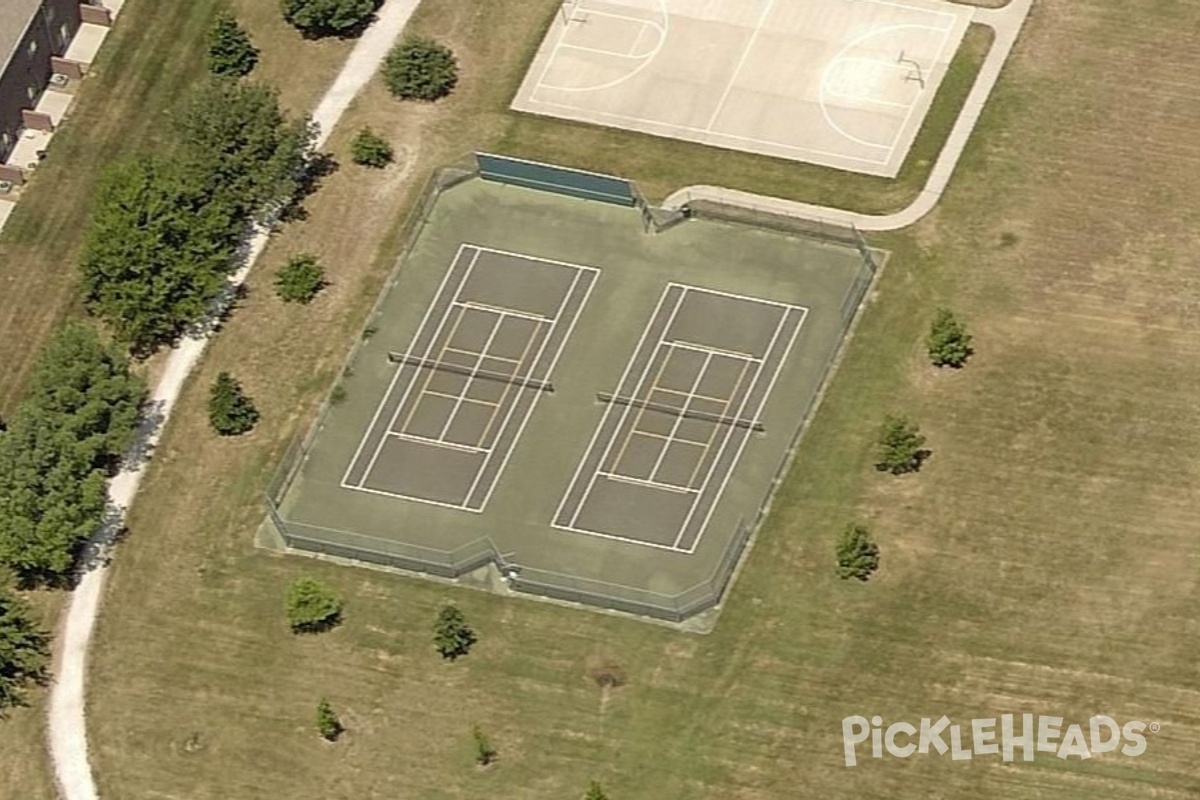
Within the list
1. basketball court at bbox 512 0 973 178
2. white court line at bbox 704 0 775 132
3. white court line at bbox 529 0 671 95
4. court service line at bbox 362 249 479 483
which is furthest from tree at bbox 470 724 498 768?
white court line at bbox 529 0 671 95

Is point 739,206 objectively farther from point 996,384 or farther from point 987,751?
point 987,751

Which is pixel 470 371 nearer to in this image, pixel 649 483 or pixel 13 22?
pixel 649 483

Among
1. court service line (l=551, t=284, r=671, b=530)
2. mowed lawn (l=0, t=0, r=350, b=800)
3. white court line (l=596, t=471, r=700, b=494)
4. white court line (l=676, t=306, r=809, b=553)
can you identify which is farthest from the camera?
mowed lawn (l=0, t=0, r=350, b=800)

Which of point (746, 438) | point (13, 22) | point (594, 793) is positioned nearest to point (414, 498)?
point (746, 438)

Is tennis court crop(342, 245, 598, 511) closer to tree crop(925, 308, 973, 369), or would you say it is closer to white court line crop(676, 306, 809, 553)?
white court line crop(676, 306, 809, 553)

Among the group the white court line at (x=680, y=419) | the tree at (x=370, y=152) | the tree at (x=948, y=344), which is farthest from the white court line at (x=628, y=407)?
Result: the tree at (x=370, y=152)

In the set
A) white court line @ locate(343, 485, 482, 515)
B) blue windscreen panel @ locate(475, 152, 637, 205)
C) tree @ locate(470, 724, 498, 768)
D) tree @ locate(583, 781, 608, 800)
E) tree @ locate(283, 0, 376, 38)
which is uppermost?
tree @ locate(283, 0, 376, 38)

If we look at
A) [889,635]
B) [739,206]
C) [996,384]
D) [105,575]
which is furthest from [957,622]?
[105,575]
